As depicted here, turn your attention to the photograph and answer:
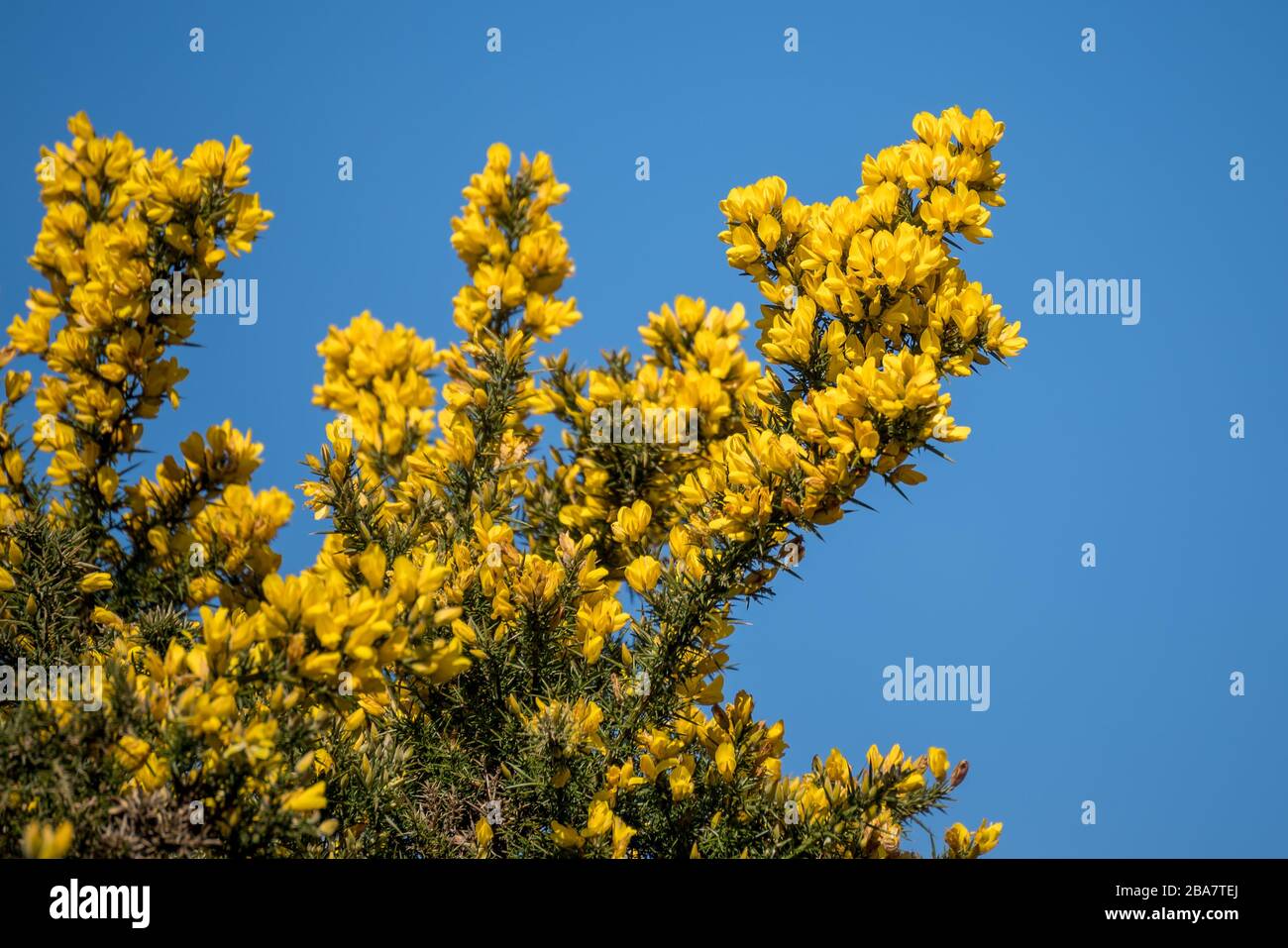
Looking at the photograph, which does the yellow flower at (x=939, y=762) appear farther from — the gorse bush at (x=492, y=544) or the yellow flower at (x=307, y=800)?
the yellow flower at (x=307, y=800)

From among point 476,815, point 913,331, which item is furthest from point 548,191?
point 476,815

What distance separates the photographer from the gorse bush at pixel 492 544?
237 cm

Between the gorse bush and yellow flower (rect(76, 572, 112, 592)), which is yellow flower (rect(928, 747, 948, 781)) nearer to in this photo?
the gorse bush

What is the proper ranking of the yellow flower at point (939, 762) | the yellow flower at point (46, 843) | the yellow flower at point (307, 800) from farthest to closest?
the yellow flower at point (939, 762)
the yellow flower at point (307, 800)
the yellow flower at point (46, 843)

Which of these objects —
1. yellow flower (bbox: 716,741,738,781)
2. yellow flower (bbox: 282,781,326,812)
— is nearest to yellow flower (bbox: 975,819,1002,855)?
yellow flower (bbox: 716,741,738,781)

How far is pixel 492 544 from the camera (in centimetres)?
329

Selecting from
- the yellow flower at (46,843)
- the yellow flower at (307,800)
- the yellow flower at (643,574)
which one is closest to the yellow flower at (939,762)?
the yellow flower at (643,574)

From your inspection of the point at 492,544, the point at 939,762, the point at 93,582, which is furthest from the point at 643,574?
the point at 93,582

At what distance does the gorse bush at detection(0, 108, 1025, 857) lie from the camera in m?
2.37

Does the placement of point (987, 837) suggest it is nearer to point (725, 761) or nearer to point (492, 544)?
point (725, 761)

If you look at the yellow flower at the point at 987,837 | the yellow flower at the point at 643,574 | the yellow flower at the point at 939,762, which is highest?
the yellow flower at the point at 643,574
